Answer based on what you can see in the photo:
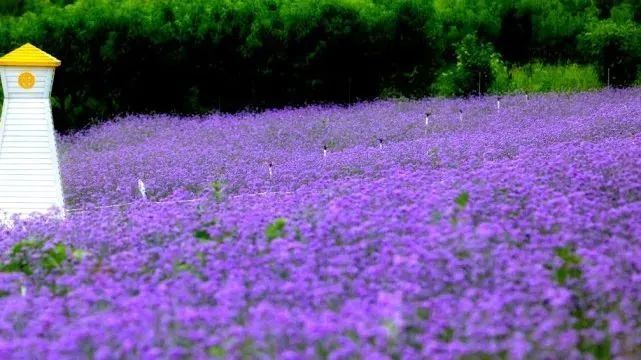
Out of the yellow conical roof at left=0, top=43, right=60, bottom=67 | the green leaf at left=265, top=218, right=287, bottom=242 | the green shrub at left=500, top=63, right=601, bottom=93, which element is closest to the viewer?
the green leaf at left=265, top=218, right=287, bottom=242

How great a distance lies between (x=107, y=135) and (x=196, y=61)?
2760 mm

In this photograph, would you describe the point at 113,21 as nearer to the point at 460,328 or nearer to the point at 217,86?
the point at 217,86

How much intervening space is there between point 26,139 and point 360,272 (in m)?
4.72

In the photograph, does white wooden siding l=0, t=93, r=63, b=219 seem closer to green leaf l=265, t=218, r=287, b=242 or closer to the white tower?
the white tower

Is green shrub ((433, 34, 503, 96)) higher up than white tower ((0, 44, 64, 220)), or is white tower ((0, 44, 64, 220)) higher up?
white tower ((0, 44, 64, 220))

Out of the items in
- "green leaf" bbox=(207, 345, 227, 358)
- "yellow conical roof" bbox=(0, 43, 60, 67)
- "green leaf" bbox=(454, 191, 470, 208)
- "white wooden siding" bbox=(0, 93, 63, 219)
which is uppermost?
"yellow conical roof" bbox=(0, 43, 60, 67)

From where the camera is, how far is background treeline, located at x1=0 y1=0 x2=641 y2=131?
15516 millimetres

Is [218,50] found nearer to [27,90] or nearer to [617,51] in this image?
[617,51]

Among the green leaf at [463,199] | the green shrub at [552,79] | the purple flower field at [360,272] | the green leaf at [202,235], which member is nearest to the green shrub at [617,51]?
the green shrub at [552,79]

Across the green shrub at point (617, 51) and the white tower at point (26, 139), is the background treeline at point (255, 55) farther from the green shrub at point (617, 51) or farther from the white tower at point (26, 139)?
the white tower at point (26, 139)

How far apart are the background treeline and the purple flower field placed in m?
9.21

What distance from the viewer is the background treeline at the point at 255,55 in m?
15.5

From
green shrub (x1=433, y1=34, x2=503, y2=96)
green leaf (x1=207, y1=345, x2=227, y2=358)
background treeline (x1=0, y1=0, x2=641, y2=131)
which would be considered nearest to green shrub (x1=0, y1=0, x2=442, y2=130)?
background treeline (x1=0, y1=0, x2=641, y2=131)

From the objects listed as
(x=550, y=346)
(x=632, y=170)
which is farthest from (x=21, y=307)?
(x=632, y=170)
